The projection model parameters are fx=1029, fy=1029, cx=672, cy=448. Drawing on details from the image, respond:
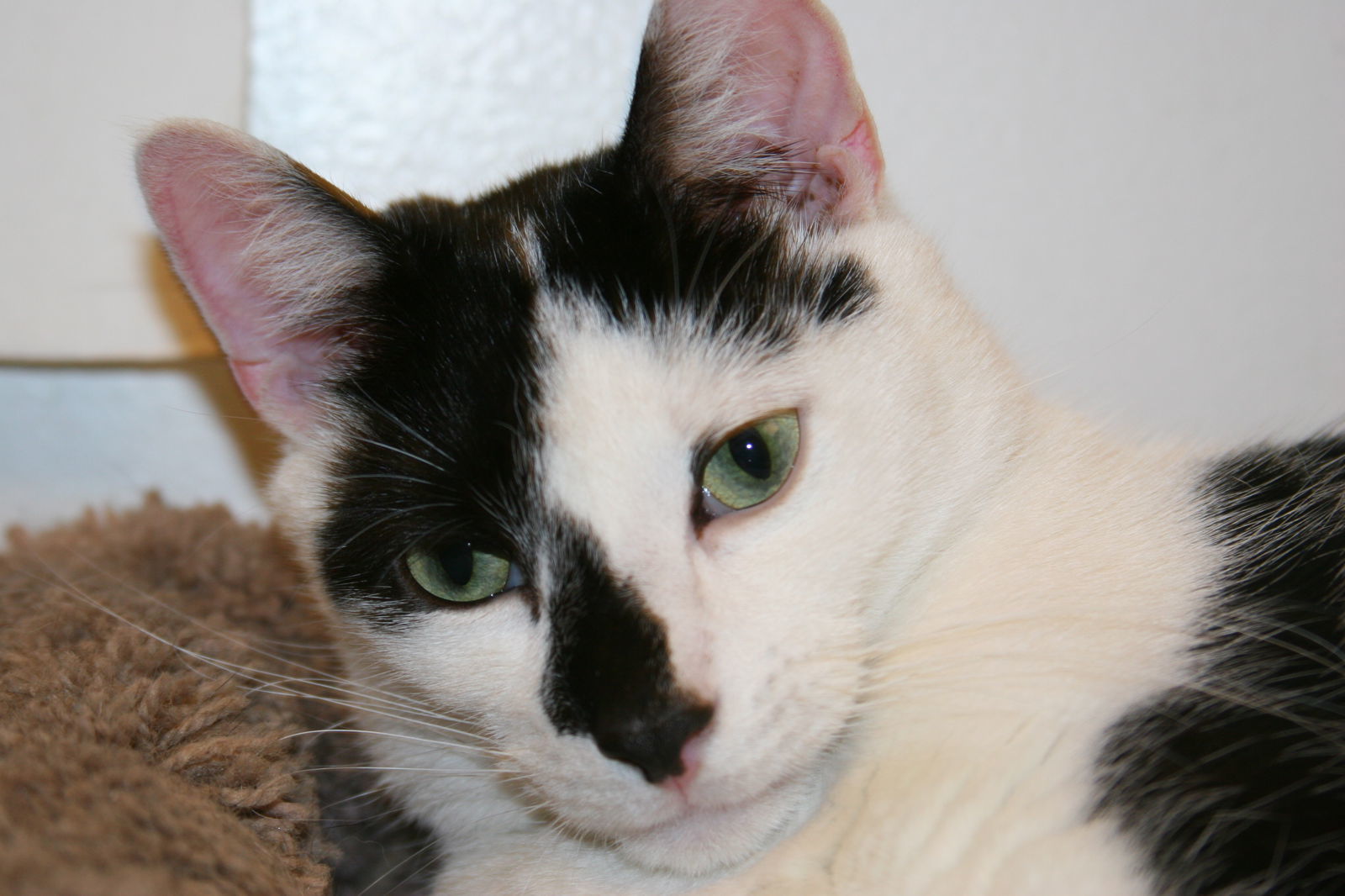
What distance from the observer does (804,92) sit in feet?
3.65

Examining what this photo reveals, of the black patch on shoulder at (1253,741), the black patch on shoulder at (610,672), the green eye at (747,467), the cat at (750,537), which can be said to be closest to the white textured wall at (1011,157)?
the cat at (750,537)

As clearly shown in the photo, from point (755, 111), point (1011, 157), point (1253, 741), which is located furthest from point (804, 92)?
point (1011, 157)

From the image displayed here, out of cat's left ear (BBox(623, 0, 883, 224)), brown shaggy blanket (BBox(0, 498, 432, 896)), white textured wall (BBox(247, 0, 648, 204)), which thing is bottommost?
brown shaggy blanket (BBox(0, 498, 432, 896))

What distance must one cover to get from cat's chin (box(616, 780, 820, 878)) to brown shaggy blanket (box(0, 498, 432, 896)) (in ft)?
1.14

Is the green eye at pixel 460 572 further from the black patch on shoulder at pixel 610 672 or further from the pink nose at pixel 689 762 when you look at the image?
the pink nose at pixel 689 762

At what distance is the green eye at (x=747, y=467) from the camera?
997 millimetres

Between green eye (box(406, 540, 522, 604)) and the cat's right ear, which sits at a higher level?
the cat's right ear

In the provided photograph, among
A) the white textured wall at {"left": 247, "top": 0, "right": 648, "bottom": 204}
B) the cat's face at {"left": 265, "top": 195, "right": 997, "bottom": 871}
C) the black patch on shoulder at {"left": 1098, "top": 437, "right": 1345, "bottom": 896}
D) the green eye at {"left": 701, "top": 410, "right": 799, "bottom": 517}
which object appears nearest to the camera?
the black patch on shoulder at {"left": 1098, "top": 437, "right": 1345, "bottom": 896}

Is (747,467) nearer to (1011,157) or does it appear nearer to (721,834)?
(721,834)

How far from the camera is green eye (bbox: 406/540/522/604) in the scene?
1.05 metres

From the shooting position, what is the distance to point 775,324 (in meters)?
1.08

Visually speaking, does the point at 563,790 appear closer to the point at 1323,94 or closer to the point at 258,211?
the point at 258,211

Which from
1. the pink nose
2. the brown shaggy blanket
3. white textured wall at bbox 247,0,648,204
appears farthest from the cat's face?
white textured wall at bbox 247,0,648,204

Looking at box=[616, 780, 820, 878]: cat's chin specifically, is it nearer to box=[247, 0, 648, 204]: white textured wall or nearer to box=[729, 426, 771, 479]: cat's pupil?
box=[729, 426, 771, 479]: cat's pupil
